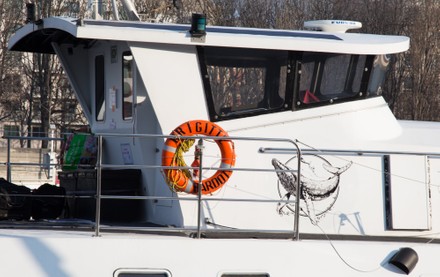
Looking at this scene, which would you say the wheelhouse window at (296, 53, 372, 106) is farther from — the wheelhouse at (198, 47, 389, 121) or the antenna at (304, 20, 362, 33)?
the antenna at (304, 20, 362, 33)

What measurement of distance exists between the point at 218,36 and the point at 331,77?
1427mm

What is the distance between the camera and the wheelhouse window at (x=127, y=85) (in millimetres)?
10234

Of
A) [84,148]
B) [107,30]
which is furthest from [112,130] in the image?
[107,30]

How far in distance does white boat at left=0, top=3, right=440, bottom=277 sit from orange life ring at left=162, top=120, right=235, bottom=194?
0.01 metres

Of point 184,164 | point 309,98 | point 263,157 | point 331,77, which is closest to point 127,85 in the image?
point 184,164

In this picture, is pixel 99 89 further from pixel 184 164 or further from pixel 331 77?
pixel 331 77

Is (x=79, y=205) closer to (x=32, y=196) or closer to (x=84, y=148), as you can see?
(x=84, y=148)

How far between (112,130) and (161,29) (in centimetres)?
163

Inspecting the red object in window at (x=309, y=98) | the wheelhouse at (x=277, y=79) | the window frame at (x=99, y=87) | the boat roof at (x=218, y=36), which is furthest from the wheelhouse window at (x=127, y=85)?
the red object in window at (x=309, y=98)

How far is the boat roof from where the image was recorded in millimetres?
9320

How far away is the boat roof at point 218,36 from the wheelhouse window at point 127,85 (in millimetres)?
429

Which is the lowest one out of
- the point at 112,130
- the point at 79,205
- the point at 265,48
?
the point at 79,205

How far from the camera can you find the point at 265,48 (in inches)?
382

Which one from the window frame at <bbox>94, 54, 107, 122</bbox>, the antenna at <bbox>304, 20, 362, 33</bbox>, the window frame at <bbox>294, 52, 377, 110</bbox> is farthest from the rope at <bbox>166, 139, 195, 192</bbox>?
the antenna at <bbox>304, 20, 362, 33</bbox>
